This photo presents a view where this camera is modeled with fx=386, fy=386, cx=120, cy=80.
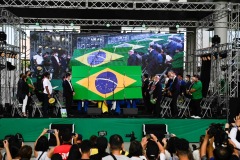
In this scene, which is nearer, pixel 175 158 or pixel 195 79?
Answer: pixel 175 158

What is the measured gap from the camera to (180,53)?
22328 mm

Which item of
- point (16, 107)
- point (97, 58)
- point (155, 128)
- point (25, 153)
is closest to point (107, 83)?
point (16, 107)

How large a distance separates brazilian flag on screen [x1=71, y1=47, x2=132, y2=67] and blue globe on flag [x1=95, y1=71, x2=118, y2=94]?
3.83m

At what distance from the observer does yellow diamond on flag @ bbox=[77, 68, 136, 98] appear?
16594 mm

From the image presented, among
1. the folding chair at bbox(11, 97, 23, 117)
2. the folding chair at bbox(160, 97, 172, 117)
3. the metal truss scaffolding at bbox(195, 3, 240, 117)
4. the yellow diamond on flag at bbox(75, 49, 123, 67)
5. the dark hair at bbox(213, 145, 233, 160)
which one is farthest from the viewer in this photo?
the yellow diamond on flag at bbox(75, 49, 123, 67)

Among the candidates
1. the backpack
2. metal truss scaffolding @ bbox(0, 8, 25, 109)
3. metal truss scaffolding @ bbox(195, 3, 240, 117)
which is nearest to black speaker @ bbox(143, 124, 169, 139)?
metal truss scaffolding @ bbox(195, 3, 240, 117)

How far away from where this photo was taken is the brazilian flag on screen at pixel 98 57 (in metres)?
20.9

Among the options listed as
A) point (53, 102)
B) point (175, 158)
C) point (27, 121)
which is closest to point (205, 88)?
point (53, 102)

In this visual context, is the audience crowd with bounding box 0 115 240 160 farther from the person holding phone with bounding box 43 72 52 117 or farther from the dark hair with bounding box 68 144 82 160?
the person holding phone with bounding box 43 72 52 117

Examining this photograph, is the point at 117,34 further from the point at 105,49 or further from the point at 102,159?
the point at 102,159

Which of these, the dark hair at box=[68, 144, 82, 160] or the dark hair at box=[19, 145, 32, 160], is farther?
the dark hair at box=[68, 144, 82, 160]

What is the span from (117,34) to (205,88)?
20.2 ft

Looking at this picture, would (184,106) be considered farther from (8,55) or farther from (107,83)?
(8,55)

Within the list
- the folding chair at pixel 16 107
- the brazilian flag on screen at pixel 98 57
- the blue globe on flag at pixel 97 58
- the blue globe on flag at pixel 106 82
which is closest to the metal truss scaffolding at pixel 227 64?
the blue globe on flag at pixel 106 82
